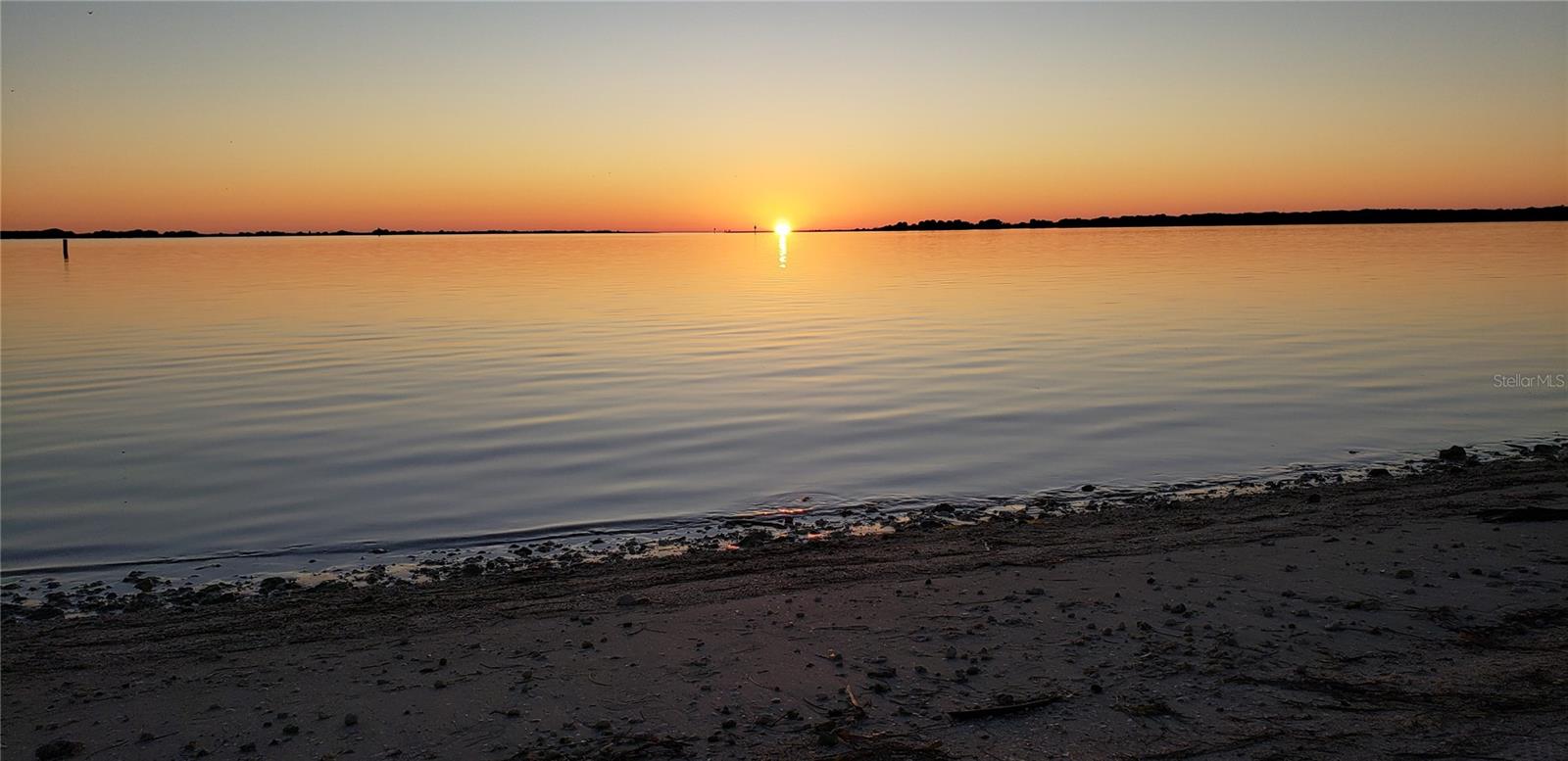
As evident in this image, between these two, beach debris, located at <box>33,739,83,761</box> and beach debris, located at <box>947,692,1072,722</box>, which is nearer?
beach debris, located at <box>33,739,83,761</box>

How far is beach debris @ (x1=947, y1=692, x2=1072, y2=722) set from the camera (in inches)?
238

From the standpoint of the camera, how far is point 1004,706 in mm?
6094

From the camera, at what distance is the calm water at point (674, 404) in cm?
1321

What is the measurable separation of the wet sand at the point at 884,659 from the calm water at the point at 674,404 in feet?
11.4

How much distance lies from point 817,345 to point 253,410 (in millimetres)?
14385

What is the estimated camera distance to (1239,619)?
7453 millimetres

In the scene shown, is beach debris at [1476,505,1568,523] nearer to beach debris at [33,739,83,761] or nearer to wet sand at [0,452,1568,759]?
wet sand at [0,452,1568,759]

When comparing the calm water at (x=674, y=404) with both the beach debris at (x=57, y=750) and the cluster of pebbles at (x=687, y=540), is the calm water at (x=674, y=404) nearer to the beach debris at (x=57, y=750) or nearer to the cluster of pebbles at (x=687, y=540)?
the cluster of pebbles at (x=687, y=540)

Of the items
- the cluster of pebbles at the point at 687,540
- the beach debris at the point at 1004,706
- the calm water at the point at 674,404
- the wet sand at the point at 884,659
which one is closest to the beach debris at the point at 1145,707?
the wet sand at the point at 884,659

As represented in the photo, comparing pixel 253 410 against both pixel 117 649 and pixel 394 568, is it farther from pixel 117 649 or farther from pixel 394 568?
pixel 117 649

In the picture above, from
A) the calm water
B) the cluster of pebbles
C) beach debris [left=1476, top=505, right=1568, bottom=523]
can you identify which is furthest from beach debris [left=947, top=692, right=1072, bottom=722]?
the calm water

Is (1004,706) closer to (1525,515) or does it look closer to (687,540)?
(687,540)

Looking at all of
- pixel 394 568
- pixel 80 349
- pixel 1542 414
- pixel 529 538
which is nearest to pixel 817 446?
pixel 529 538

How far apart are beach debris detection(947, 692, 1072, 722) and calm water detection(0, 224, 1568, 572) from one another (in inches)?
265
